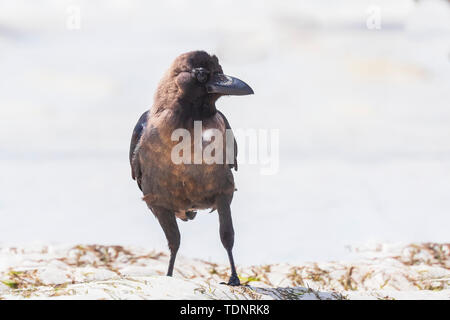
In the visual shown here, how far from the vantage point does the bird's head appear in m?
6.10

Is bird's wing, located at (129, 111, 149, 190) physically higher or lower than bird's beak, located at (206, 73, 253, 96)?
lower

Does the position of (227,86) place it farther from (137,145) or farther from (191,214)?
(191,214)

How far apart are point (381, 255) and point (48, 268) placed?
4238 millimetres

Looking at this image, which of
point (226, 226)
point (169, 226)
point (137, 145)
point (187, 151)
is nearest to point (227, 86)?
point (187, 151)

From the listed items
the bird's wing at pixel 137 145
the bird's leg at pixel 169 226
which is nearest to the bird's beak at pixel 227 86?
the bird's wing at pixel 137 145

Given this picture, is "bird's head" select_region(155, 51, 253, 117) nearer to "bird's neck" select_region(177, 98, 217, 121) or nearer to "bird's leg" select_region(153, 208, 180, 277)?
"bird's neck" select_region(177, 98, 217, 121)

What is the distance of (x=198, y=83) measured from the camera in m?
6.15

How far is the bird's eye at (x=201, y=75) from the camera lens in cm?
613

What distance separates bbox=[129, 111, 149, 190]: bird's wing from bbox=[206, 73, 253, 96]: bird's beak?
2.35 ft

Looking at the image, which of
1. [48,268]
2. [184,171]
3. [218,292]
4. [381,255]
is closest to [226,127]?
[184,171]

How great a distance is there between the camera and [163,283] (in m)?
5.32

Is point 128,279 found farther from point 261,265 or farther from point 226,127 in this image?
point 261,265

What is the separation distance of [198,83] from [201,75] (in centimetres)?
8

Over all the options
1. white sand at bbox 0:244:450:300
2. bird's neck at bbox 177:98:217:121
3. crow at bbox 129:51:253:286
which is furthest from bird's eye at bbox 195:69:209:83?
white sand at bbox 0:244:450:300
